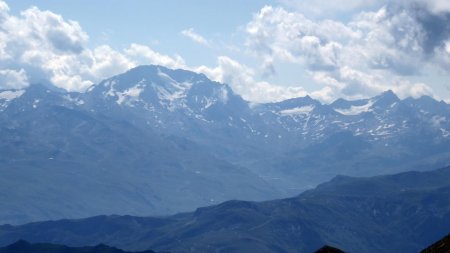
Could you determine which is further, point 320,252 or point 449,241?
point 449,241

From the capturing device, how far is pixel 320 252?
8688cm

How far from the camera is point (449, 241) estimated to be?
94.9 meters

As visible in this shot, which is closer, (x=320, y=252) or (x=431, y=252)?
(x=320, y=252)

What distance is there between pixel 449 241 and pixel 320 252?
60.3ft

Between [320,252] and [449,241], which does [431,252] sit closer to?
[449,241]

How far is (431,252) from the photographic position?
92.8m

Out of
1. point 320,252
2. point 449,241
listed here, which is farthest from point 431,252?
point 320,252

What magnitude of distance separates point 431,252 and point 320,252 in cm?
1504

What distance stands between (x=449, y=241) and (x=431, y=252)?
359 cm
